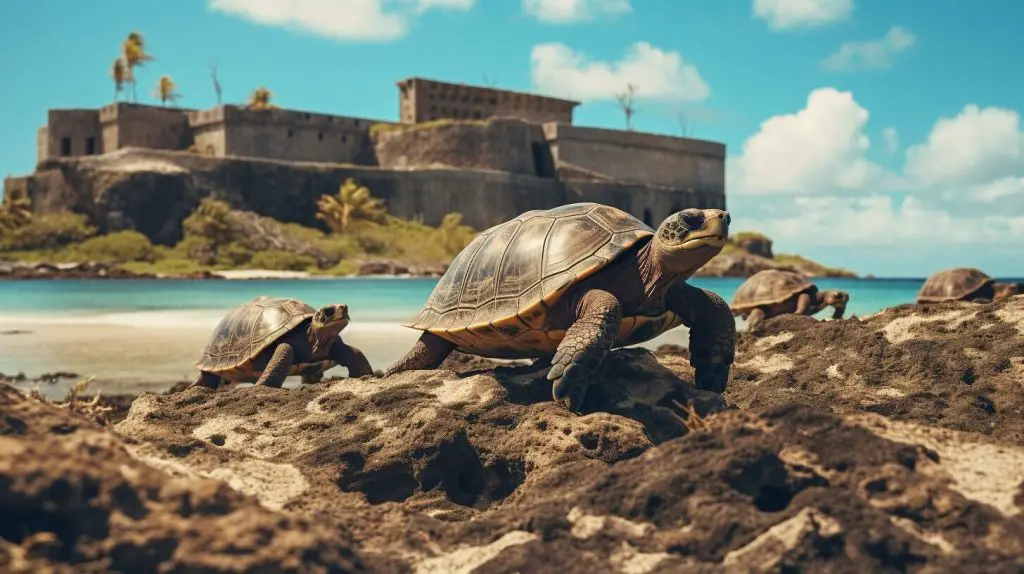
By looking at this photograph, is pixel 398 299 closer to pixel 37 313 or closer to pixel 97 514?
pixel 37 313

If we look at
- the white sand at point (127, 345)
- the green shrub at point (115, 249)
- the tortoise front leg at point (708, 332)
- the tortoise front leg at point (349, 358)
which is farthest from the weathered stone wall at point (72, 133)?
the tortoise front leg at point (708, 332)

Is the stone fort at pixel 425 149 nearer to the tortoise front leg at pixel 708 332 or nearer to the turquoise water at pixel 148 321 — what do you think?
the turquoise water at pixel 148 321

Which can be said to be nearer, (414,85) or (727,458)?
(727,458)

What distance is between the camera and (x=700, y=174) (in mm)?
58219

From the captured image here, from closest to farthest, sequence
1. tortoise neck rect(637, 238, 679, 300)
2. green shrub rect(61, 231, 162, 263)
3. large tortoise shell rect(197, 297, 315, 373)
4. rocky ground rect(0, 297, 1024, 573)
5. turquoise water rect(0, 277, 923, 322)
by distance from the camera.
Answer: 1. rocky ground rect(0, 297, 1024, 573)
2. tortoise neck rect(637, 238, 679, 300)
3. large tortoise shell rect(197, 297, 315, 373)
4. turquoise water rect(0, 277, 923, 322)
5. green shrub rect(61, 231, 162, 263)

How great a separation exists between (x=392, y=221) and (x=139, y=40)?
1728 cm

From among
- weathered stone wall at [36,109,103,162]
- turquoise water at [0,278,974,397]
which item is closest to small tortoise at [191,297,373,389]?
turquoise water at [0,278,974,397]

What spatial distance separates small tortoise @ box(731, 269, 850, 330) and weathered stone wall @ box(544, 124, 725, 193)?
3830cm

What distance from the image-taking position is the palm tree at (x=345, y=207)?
47.2 meters

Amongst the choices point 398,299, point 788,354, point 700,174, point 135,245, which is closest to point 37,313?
point 398,299

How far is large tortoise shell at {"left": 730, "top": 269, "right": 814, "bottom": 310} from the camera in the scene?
44.4 ft

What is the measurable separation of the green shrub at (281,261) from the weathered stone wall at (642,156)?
15154 mm

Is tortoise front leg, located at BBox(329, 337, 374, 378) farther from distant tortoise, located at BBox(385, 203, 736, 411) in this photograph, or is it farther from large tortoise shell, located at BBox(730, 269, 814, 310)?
large tortoise shell, located at BBox(730, 269, 814, 310)

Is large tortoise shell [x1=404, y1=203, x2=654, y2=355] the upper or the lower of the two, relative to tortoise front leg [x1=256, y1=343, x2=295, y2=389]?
upper
